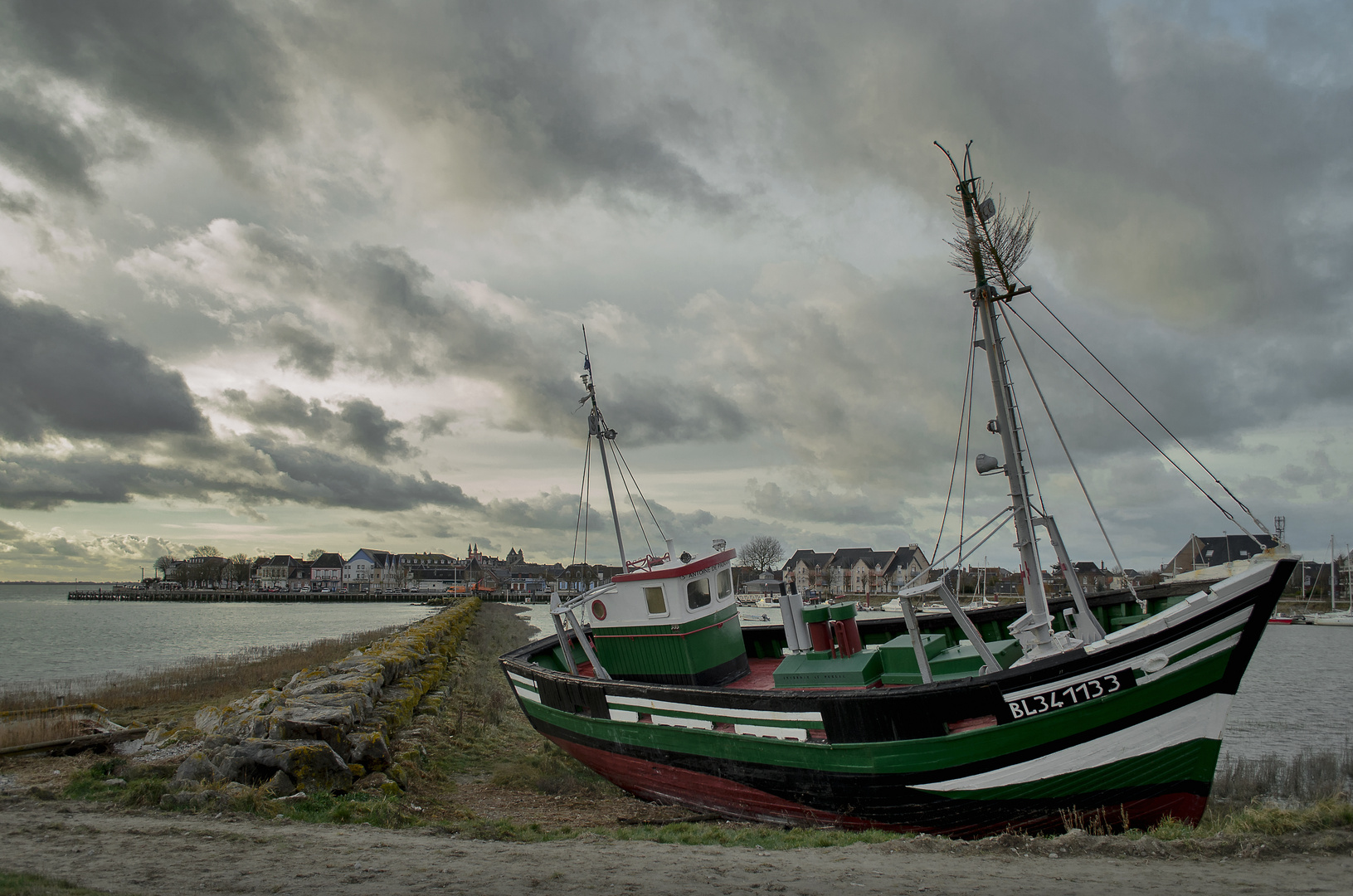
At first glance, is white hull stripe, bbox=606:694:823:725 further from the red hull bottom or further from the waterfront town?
the waterfront town

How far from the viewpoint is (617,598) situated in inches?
547

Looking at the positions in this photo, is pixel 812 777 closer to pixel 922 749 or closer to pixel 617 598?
pixel 922 749

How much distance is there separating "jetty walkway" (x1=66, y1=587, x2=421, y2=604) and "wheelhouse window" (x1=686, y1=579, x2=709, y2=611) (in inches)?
5738

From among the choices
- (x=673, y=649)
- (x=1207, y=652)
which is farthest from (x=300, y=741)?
(x=1207, y=652)

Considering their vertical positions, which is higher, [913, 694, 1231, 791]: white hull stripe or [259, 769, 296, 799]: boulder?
[913, 694, 1231, 791]: white hull stripe

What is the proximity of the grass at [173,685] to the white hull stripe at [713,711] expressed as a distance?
47.7 ft

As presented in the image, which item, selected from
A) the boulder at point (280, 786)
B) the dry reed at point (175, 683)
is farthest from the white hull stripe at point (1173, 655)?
the dry reed at point (175, 683)

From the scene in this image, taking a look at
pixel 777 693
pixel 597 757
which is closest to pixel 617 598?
pixel 597 757

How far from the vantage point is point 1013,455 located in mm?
10234

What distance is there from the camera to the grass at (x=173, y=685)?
2130cm

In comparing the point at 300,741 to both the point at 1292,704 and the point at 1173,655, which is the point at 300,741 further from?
the point at 1292,704

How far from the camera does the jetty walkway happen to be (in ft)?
473

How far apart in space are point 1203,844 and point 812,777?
4516 millimetres

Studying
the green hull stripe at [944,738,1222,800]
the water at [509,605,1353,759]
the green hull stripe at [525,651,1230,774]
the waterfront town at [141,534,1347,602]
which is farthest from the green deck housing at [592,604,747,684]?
the waterfront town at [141,534,1347,602]
